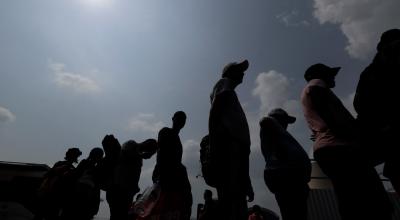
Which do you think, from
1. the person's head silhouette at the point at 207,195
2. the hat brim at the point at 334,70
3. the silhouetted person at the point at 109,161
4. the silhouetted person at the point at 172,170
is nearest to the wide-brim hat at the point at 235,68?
the hat brim at the point at 334,70

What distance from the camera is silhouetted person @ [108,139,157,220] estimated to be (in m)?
3.42

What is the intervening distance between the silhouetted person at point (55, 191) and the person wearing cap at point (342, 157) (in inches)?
149

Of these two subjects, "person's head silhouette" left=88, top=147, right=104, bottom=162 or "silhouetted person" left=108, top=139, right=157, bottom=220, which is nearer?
"silhouetted person" left=108, top=139, right=157, bottom=220

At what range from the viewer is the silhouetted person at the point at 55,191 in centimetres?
389

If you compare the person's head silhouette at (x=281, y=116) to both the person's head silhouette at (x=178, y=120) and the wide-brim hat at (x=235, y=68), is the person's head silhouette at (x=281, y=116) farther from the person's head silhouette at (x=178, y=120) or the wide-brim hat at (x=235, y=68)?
the person's head silhouette at (x=178, y=120)

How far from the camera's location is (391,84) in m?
2.05

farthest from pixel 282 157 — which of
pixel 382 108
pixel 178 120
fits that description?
pixel 178 120

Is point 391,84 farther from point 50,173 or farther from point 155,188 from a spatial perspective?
point 50,173

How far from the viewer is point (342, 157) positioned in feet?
6.97

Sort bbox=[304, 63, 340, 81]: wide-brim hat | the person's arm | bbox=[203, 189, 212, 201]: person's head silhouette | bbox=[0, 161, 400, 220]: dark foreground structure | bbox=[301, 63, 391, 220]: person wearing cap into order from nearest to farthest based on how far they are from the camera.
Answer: bbox=[301, 63, 391, 220]: person wearing cap
the person's arm
bbox=[304, 63, 340, 81]: wide-brim hat
bbox=[0, 161, 400, 220]: dark foreground structure
bbox=[203, 189, 212, 201]: person's head silhouette

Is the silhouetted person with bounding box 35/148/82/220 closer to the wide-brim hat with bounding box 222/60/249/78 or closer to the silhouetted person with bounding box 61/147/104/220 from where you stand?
the silhouetted person with bounding box 61/147/104/220

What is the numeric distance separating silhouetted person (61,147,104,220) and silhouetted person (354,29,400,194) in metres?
3.72

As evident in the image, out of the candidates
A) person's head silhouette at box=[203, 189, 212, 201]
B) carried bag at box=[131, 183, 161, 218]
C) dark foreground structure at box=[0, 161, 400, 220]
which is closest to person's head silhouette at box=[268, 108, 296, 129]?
dark foreground structure at box=[0, 161, 400, 220]

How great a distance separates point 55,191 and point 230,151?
3.18m
